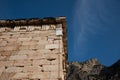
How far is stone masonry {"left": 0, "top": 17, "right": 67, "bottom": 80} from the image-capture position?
5.55 metres

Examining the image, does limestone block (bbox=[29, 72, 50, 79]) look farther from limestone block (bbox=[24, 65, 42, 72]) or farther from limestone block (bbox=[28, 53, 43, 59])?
limestone block (bbox=[28, 53, 43, 59])

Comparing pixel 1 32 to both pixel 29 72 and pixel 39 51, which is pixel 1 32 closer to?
pixel 39 51

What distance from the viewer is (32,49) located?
20.6 ft

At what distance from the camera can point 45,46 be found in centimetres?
631

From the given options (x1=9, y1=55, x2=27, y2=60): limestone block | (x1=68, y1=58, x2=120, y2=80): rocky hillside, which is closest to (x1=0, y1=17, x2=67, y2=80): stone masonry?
(x1=9, y1=55, x2=27, y2=60): limestone block

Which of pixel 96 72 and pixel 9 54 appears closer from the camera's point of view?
pixel 9 54

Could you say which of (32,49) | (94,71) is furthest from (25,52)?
(94,71)

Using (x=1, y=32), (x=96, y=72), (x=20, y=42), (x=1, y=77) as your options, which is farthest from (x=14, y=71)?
(x=96, y=72)

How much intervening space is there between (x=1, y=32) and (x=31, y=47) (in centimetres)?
157

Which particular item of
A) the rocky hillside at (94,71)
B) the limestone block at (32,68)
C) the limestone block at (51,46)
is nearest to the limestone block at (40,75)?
the limestone block at (32,68)

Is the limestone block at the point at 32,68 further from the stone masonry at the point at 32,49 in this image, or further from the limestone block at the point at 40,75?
the limestone block at the point at 40,75

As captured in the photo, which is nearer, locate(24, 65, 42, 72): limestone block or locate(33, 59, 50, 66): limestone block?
locate(24, 65, 42, 72): limestone block

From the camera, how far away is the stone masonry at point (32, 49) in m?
5.55

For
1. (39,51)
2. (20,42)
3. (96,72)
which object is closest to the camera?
(39,51)
